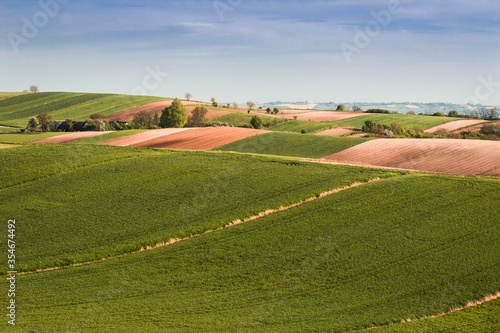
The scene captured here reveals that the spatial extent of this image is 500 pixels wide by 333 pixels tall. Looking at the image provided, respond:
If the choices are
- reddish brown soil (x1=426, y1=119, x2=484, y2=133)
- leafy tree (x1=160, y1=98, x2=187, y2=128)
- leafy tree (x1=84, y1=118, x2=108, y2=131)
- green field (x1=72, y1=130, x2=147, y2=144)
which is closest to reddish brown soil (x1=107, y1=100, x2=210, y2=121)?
leafy tree (x1=160, y1=98, x2=187, y2=128)

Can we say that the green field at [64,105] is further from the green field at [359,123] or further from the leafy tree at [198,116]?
the green field at [359,123]

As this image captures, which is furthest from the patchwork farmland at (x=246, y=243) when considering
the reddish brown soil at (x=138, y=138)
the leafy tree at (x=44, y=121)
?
the leafy tree at (x=44, y=121)

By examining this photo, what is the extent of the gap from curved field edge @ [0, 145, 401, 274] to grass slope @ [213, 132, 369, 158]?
1636 cm

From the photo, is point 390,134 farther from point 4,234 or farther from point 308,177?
point 4,234

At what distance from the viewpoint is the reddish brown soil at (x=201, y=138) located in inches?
2294

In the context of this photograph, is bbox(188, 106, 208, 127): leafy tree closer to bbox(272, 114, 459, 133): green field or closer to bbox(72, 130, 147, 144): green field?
bbox(272, 114, 459, 133): green field

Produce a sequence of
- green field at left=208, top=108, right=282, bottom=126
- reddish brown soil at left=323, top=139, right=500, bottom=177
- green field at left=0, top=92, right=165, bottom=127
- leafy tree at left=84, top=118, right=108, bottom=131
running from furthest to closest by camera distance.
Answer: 1. green field at left=0, top=92, right=165, bottom=127
2. green field at left=208, top=108, right=282, bottom=126
3. leafy tree at left=84, top=118, right=108, bottom=131
4. reddish brown soil at left=323, top=139, right=500, bottom=177

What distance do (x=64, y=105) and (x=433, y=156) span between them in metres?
117

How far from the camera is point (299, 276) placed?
65.6 feet

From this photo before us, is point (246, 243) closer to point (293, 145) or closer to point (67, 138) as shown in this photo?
point (293, 145)

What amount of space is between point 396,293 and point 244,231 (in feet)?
32.6

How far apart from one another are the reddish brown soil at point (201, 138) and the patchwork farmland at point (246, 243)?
15720 millimetres

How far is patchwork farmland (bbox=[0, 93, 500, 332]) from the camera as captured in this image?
1692cm

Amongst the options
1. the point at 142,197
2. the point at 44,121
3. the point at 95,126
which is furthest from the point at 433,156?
the point at 44,121
